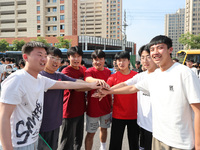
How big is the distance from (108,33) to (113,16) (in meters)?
11.9

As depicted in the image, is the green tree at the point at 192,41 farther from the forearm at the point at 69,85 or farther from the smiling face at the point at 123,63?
the forearm at the point at 69,85

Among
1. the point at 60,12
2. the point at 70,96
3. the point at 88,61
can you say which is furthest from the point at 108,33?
the point at 70,96

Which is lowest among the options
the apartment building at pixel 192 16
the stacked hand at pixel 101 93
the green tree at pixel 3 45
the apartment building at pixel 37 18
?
the stacked hand at pixel 101 93

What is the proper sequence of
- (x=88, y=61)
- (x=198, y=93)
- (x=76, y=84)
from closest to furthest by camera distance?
1. (x=198, y=93)
2. (x=76, y=84)
3. (x=88, y=61)

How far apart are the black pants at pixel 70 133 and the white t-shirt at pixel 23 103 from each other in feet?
3.65

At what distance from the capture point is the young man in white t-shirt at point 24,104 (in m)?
1.51

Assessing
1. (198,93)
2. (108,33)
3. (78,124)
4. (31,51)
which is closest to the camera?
(198,93)

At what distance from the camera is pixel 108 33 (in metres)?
86.7

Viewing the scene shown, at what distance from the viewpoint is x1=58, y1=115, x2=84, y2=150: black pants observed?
114 inches

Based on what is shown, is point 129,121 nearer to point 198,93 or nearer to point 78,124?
point 78,124

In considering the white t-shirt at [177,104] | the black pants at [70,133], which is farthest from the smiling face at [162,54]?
the black pants at [70,133]

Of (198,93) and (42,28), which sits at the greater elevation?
(42,28)

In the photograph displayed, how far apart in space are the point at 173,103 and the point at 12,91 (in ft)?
5.36

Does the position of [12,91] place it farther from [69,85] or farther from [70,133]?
[70,133]
